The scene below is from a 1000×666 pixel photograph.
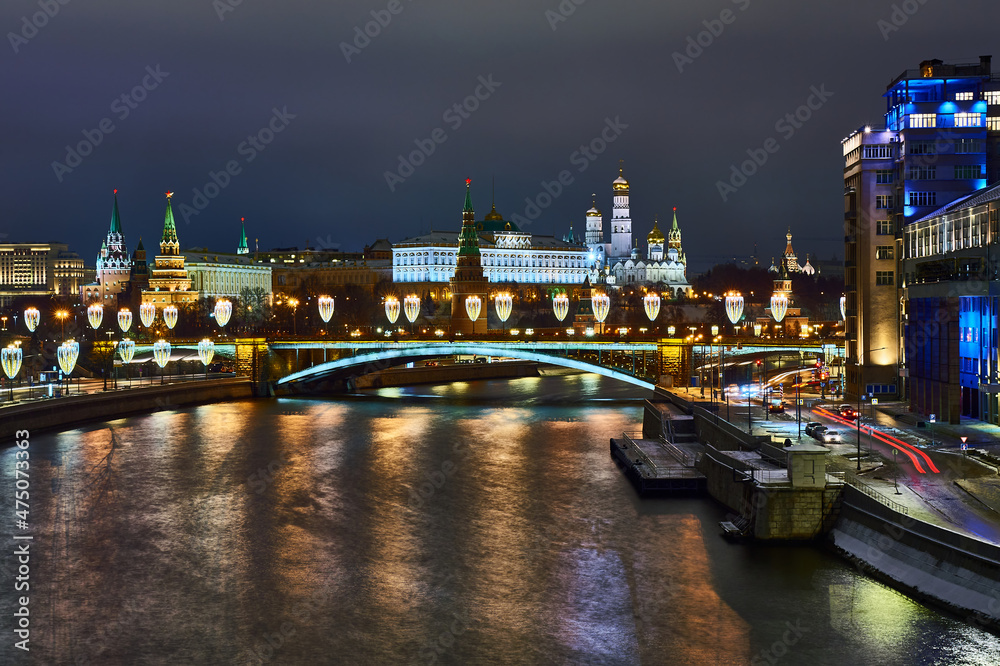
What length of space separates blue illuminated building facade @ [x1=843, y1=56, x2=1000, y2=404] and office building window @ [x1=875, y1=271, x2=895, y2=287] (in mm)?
35

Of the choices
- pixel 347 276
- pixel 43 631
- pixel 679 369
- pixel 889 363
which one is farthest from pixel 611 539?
pixel 347 276

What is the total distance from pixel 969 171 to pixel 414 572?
25.4 m

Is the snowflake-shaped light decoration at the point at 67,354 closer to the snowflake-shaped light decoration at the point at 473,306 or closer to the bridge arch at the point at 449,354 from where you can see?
the bridge arch at the point at 449,354

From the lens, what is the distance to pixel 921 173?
125 feet

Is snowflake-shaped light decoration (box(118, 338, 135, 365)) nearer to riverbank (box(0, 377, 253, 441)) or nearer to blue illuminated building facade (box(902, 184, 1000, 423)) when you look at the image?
riverbank (box(0, 377, 253, 441))

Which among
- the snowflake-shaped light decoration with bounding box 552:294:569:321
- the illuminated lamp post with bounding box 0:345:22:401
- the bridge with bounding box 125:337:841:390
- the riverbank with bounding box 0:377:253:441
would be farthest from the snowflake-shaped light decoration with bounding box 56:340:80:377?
the snowflake-shaped light decoration with bounding box 552:294:569:321

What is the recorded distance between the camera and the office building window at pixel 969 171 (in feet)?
124

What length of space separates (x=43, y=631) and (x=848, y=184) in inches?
1280

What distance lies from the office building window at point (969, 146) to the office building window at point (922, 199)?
65.4 inches

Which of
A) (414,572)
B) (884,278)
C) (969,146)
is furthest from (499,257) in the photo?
(414,572)

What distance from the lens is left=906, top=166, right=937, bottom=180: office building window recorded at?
38.0 metres

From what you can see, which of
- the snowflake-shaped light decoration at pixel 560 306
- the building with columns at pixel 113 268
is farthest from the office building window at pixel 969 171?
the building with columns at pixel 113 268

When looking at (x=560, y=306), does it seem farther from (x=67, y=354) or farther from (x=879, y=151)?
(x=67, y=354)

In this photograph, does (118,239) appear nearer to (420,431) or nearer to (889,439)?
(420,431)
